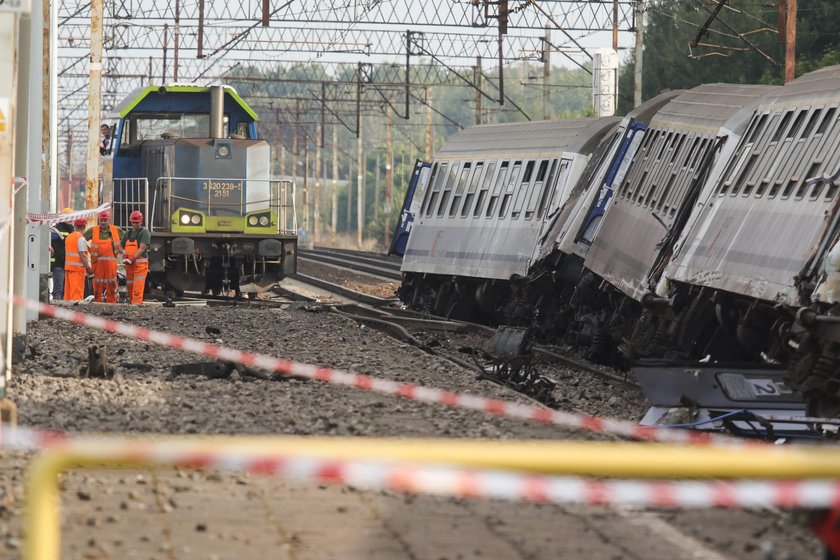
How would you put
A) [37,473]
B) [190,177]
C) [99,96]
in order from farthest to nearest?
1. [99,96]
2. [190,177]
3. [37,473]

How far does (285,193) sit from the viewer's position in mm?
28656

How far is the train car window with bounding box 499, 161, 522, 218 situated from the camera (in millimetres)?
25703

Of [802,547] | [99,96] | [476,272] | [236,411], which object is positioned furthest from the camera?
[99,96]

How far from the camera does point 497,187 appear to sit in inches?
1042

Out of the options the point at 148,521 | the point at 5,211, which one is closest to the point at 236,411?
the point at 5,211

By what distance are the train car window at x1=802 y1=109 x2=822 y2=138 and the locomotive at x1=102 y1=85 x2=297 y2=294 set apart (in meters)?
14.7

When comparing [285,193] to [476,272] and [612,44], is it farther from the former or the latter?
[612,44]

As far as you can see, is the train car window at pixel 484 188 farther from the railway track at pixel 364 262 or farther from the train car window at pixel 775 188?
the railway track at pixel 364 262

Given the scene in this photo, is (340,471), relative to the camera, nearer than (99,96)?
Yes

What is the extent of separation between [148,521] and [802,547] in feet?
Result: 9.42

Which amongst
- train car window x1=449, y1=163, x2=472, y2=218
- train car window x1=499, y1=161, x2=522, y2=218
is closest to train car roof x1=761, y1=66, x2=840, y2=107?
train car window x1=499, y1=161, x2=522, y2=218

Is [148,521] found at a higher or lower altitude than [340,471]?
lower

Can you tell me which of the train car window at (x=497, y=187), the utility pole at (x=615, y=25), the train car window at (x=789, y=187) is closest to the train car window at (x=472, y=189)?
the train car window at (x=497, y=187)

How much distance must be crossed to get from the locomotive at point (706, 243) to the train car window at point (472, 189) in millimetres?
1750
